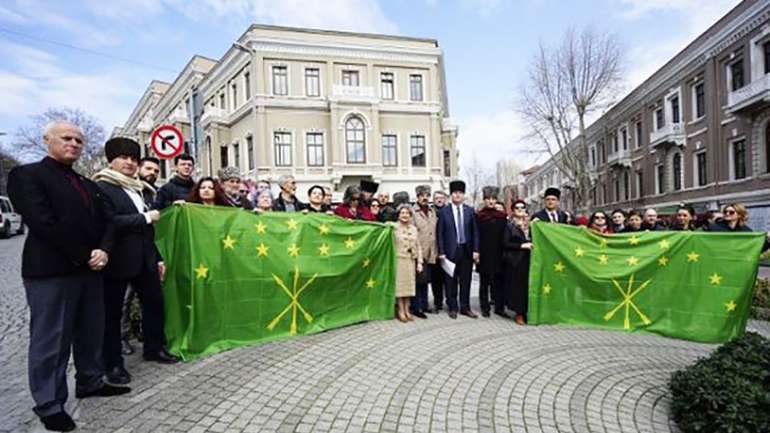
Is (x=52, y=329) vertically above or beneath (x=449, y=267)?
above

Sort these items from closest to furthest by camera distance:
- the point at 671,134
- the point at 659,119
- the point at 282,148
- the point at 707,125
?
the point at 707,125 < the point at 282,148 < the point at 671,134 < the point at 659,119

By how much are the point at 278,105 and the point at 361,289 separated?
1030 inches

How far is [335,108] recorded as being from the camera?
A: 3048 centimetres

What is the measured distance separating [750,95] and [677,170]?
1023cm

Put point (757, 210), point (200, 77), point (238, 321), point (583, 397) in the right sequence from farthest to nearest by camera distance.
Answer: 1. point (200, 77)
2. point (757, 210)
3. point (238, 321)
4. point (583, 397)

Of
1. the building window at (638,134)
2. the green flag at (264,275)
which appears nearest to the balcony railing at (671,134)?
the building window at (638,134)

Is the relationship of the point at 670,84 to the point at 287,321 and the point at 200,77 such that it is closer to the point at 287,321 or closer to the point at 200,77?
the point at 287,321

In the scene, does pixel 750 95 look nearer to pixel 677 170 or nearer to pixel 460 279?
pixel 677 170

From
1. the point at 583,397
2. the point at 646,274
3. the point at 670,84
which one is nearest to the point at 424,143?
the point at 670,84

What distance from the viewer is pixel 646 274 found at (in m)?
6.35

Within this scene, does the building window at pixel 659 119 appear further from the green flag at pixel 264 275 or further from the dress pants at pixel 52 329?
the dress pants at pixel 52 329

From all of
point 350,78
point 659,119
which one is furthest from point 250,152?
point 659,119

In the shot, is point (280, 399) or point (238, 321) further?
point (238, 321)

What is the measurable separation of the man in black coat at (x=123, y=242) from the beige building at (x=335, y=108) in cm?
2620
